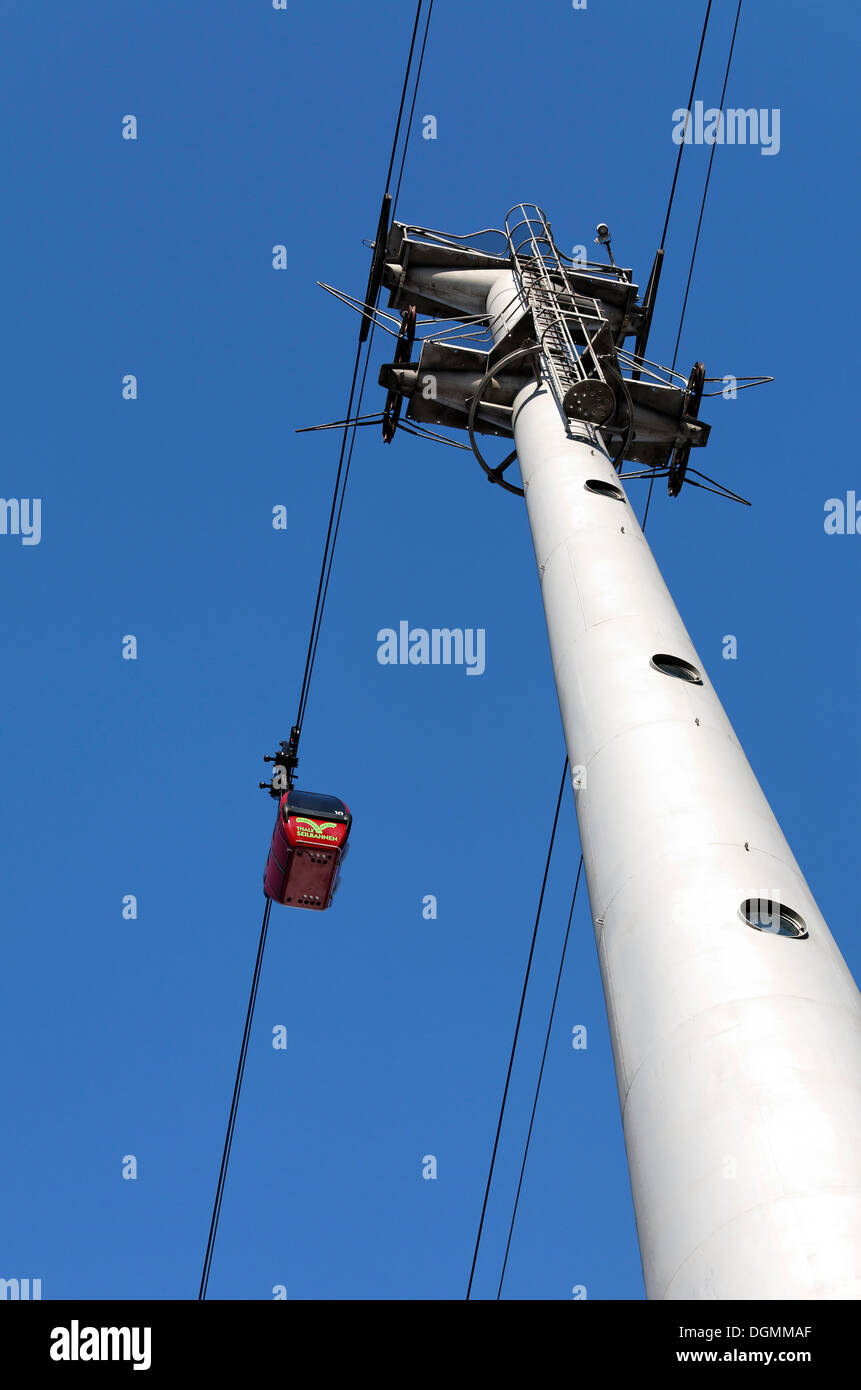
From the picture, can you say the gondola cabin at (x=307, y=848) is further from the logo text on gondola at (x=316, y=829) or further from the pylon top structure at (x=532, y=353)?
the pylon top structure at (x=532, y=353)

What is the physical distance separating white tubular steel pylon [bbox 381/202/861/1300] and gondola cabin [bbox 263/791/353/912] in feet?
25.8

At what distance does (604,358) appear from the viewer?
16.2 m

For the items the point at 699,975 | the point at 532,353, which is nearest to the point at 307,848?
the point at 532,353

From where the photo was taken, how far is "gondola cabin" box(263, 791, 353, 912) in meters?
18.8

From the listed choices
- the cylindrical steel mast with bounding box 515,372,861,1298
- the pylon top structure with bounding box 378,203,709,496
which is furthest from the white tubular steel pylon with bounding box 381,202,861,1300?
the pylon top structure with bounding box 378,203,709,496

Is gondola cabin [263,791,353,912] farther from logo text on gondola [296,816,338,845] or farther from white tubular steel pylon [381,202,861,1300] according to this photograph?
white tubular steel pylon [381,202,861,1300]

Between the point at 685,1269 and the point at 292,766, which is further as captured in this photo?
the point at 292,766

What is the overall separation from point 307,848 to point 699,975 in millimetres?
12148

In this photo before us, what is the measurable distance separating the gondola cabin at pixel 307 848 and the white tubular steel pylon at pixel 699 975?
787 cm

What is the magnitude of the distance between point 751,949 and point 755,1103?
1.09 metres

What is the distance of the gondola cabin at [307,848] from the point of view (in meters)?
18.8
